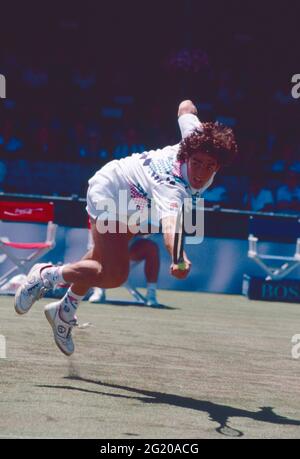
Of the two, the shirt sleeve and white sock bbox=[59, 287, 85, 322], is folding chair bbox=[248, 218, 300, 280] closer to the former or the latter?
the shirt sleeve

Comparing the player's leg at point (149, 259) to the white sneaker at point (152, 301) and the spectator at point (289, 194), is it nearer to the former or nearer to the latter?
the white sneaker at point (152, 301)

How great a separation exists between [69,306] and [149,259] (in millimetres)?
6151

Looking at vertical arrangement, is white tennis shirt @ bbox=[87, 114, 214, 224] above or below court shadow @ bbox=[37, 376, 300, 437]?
above

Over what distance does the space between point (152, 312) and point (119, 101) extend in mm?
9415

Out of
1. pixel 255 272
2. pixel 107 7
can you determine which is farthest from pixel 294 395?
pixel 107 7

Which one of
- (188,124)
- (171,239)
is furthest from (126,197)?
(171,239)

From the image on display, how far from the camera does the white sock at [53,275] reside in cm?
780

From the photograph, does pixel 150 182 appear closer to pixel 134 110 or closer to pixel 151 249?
pixel 151 249

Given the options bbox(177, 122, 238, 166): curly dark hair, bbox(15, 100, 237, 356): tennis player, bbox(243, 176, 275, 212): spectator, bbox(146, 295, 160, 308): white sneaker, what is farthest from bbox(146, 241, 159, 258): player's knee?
bbox(177, 122, 238, 166): curly dark hair

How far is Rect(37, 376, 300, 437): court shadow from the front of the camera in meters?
6.15

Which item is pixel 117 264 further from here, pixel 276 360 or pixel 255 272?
pixel 255 272

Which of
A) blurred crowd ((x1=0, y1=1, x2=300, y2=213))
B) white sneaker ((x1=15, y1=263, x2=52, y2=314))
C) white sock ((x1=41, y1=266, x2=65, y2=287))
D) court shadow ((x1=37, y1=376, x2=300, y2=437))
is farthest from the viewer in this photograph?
blurred crowd ((x1=0, y1=1, x2=300, y2=213))

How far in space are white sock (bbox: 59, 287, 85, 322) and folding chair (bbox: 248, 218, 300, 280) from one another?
8281 mm

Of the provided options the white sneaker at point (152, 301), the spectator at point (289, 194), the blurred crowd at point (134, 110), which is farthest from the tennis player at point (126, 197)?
the blurred crowd at point (134, 110)
